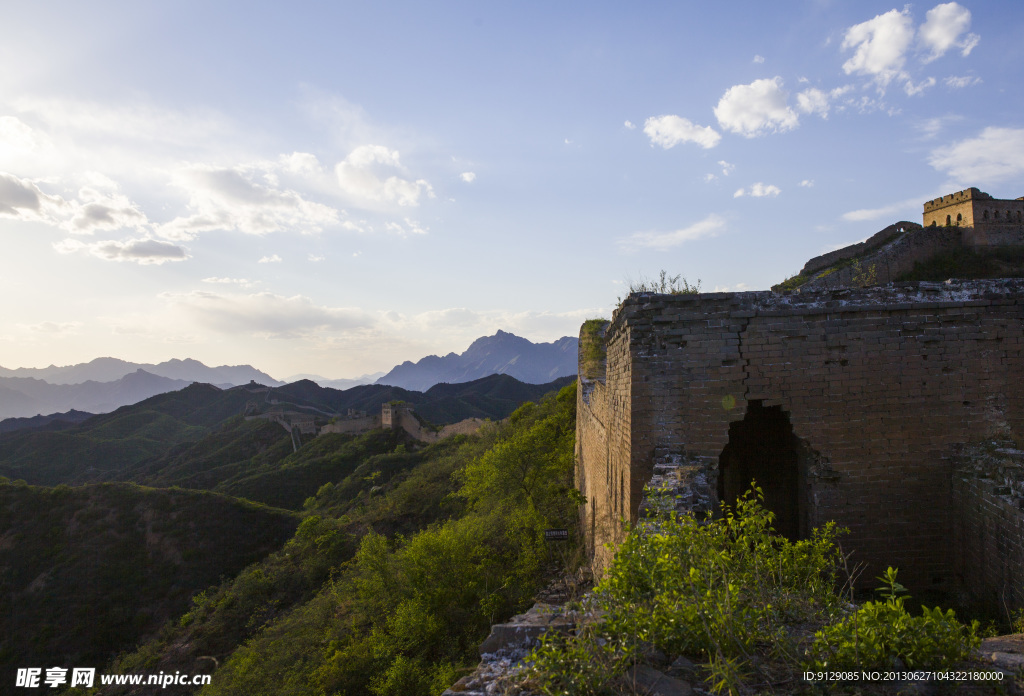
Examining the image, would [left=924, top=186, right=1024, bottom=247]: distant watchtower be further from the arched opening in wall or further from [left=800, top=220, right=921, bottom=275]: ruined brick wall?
the arched opening in wall

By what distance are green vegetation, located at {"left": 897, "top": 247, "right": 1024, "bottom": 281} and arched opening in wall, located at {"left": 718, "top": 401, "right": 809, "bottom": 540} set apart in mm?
23800

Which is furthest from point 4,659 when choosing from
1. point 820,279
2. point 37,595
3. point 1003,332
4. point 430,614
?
point 820,279

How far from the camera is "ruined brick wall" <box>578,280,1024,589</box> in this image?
465cm

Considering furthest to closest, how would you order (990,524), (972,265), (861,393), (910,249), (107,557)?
1. (910,249)
2. (107,557)
3. (972,265)
4. (861,393)
5. (990,524)

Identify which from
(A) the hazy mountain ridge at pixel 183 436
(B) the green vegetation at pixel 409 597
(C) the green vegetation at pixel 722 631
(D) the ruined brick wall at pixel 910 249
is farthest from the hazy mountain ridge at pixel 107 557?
(D) the ruined brick wall at pixel 910 249

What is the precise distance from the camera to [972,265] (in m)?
23.3

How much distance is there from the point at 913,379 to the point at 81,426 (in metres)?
91.4

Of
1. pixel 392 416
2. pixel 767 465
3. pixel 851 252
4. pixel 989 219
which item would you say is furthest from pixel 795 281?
pixel 392 416

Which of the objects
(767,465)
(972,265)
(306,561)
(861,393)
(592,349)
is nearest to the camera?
(861,393)

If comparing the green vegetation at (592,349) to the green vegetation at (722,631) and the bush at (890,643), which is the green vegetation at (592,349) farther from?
the bush at (890,643)

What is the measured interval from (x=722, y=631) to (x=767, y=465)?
4.51 meters

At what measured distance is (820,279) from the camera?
69.4 feet

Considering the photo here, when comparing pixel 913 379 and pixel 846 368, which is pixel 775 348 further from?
pixel 913 379

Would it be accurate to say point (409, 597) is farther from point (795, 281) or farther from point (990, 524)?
point (795, 281)
